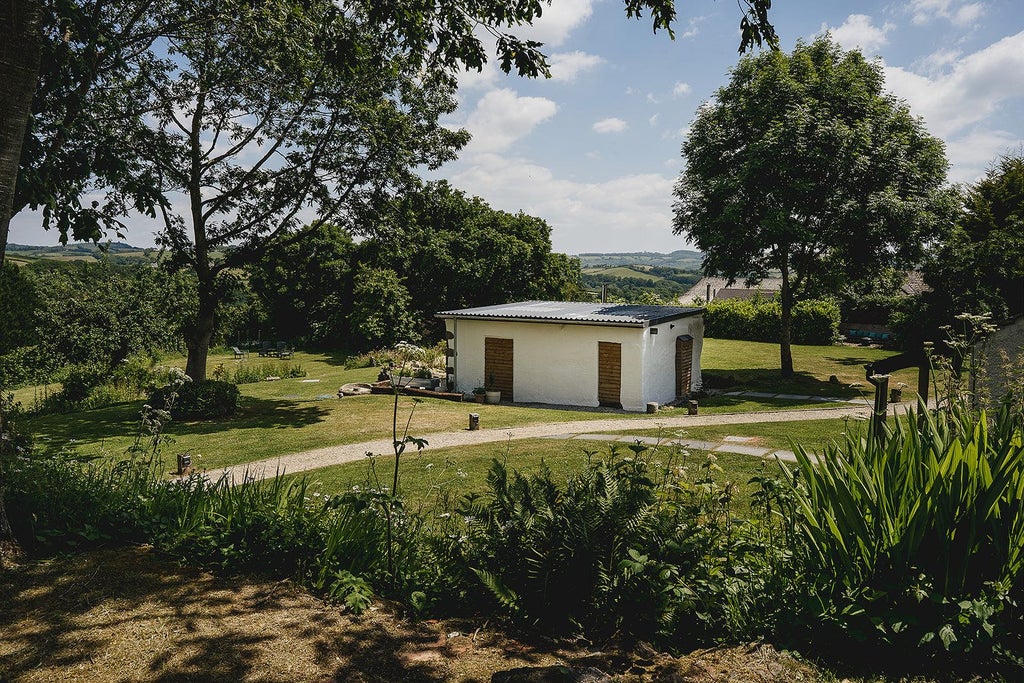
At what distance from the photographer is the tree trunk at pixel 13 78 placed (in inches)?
168

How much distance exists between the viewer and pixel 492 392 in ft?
66.7

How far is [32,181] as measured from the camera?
5387 mm

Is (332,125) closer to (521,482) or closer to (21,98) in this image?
(21,98)

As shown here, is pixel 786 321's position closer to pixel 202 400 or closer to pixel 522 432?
pixel 522 432

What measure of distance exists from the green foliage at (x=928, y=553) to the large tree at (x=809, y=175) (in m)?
19.9

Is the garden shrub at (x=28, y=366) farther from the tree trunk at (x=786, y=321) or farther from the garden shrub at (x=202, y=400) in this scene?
the tree trunk at (x=786, y=321)

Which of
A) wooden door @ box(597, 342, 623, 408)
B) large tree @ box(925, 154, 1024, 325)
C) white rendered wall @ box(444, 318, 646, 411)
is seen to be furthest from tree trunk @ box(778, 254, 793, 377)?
wooden door @ box(597, 342, 623, 408)

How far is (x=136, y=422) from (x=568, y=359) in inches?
484

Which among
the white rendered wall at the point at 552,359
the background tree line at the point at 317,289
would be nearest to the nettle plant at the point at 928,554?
the white rendered wall at the point at 552,359

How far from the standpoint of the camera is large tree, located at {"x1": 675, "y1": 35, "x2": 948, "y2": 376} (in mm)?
21859

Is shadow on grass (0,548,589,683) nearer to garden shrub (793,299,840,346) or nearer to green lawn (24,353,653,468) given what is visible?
green lawn (24,353,653,468)

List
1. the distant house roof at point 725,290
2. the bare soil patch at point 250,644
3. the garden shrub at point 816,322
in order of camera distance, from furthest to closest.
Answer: the distant house roof at point 725,290, the garden shrub at point 816,322, the bare soil patch at point 250,644

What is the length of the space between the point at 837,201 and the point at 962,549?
71.0 ft

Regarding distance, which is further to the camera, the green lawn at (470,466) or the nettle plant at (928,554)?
the green lawn at (470,466)
